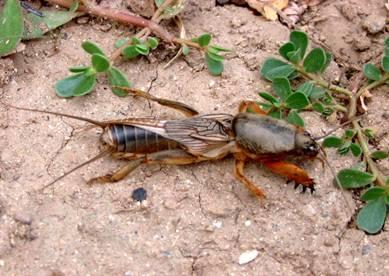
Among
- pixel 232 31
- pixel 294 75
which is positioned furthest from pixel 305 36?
pixel 232 31

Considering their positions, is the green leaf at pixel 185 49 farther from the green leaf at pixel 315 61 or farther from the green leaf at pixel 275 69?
the green leaf at pixel 315 61

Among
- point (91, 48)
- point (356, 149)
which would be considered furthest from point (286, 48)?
point (91, 48)

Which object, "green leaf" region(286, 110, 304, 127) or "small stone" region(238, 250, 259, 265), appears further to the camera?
"green leaf" region(286, 110, 304, 127)

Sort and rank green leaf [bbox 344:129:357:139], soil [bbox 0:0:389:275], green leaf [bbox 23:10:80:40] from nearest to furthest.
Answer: soil [bbox 0:0:389:275] < green leaf [bbox 344:129:357:139] < green leaf [bbox 23:10:80:40]

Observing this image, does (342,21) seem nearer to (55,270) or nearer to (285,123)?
(285,123)

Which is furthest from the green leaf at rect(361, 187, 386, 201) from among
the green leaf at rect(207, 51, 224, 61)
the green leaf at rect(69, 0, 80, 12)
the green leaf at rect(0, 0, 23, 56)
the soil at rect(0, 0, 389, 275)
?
the green leaf at rect(0, 0, 23, 56)

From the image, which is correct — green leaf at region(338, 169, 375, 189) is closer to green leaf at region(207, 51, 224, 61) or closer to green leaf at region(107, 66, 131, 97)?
green leaf at region(207, 51, 224, 61)
